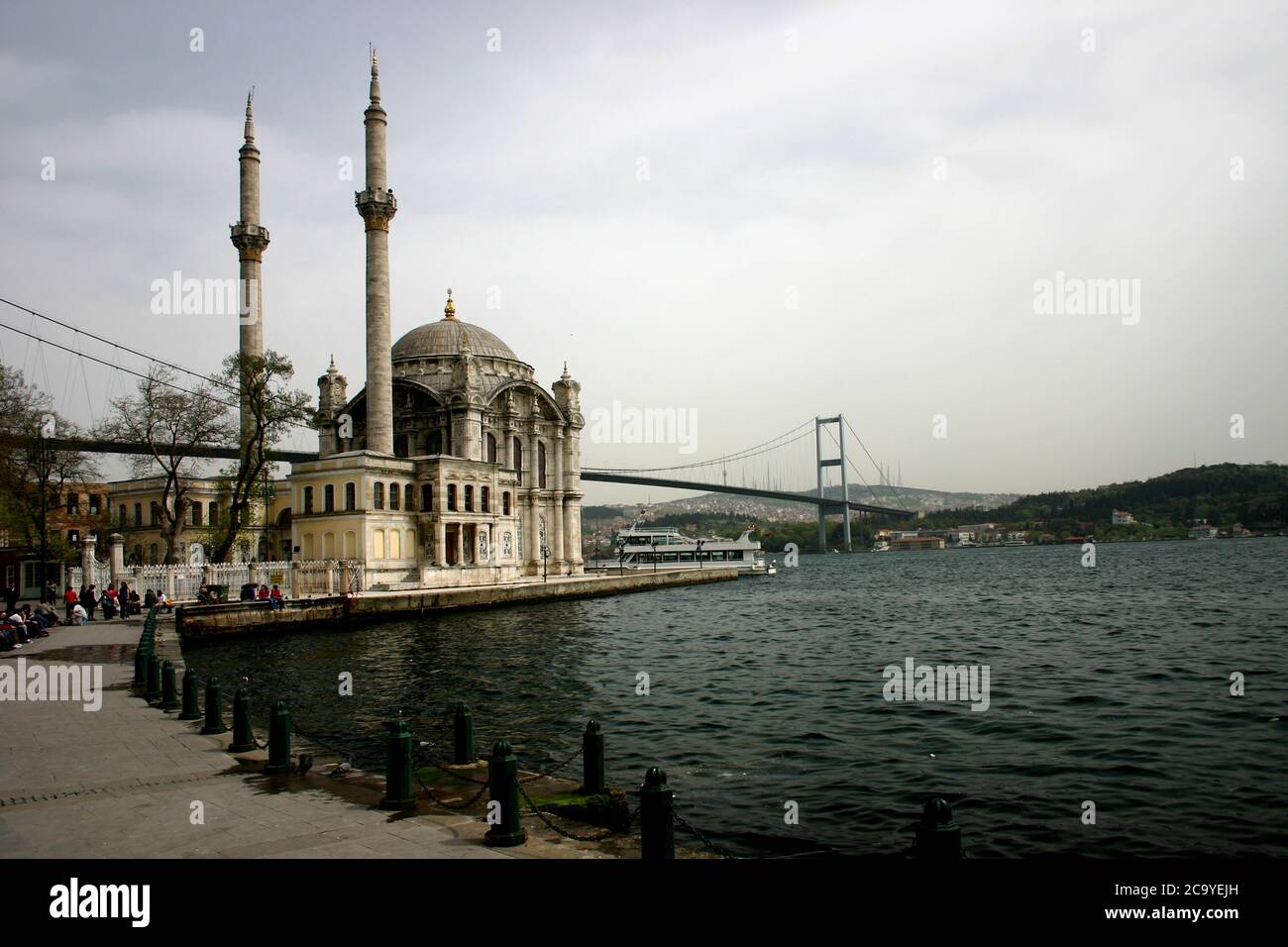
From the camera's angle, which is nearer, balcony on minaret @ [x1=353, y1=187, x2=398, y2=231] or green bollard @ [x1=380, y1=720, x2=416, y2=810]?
green bollard @ [x1=380, y1=720, x2=416, y2=810]

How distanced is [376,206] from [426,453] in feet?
52.2

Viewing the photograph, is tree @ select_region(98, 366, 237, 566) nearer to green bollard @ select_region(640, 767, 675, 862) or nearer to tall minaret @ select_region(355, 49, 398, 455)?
tall minaret @ select_region(355, 49, 398, 455)

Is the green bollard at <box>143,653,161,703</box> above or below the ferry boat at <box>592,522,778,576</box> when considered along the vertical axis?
above

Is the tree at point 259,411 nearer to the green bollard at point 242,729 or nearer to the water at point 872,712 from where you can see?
the water at point 872,712

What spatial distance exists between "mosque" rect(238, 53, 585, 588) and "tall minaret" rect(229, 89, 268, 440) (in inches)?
2.6

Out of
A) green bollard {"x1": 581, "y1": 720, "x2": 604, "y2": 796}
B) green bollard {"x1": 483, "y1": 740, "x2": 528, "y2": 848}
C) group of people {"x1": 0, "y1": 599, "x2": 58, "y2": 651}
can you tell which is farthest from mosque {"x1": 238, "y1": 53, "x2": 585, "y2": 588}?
green bollard {"x1": 483, "y1": 740, "x2": 528, "y2": 848}

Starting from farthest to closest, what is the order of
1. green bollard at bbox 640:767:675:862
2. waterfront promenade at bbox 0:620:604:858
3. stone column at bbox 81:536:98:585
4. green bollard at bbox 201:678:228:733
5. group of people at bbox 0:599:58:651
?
stone column at bbox 81:536:98:585
group of people at bbox 0:599:58:651
green bollard at bbox 201:678:228:733
waterfront promenade at bbox 0:620:604:858
green bollard at bbox 640:767:675:862

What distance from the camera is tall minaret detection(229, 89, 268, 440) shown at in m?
43.3

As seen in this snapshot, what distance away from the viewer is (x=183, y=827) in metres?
6.99

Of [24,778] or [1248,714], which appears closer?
[24,778]
